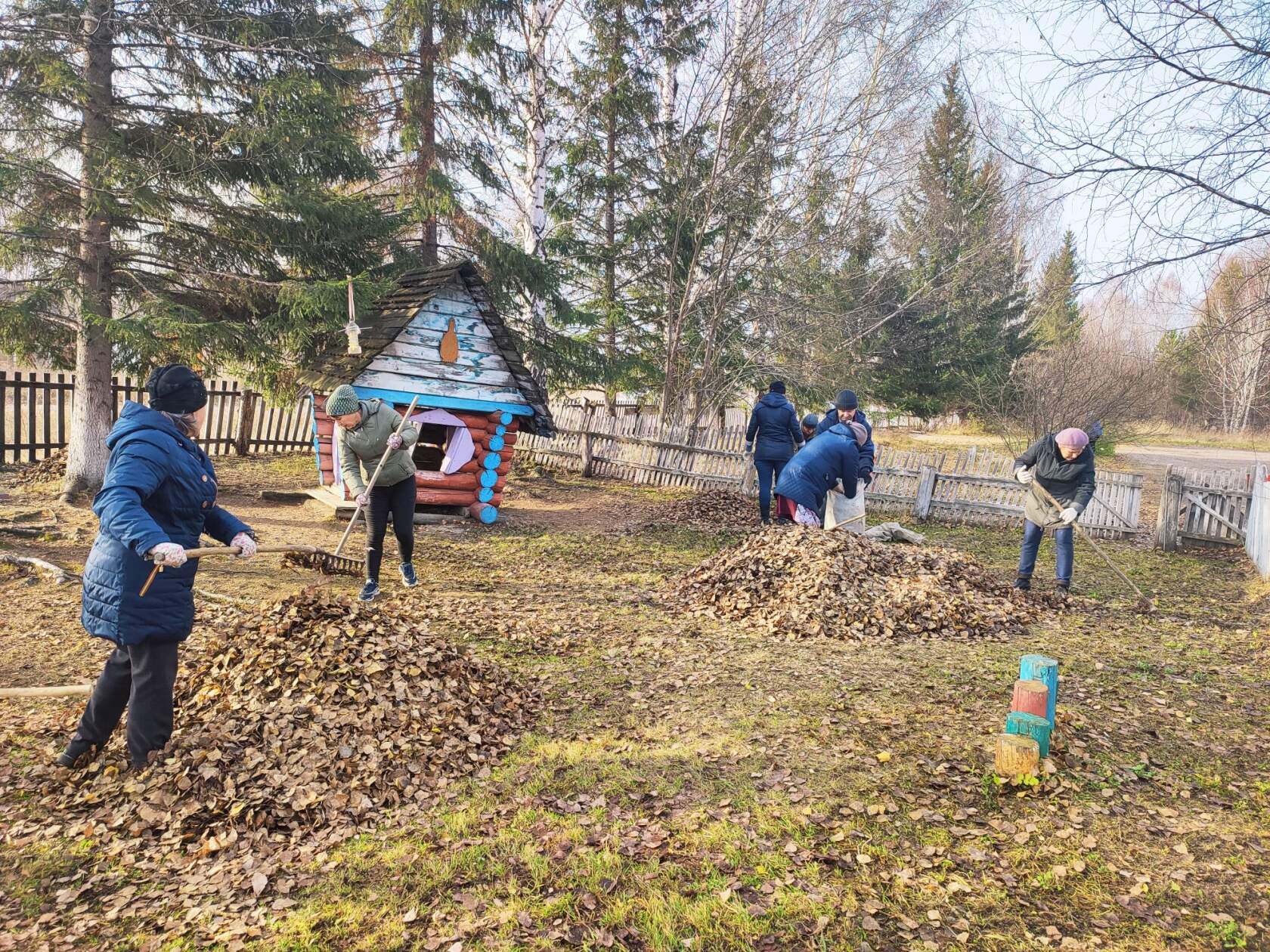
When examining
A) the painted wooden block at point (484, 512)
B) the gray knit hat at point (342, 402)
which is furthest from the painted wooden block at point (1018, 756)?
the painted wooden block at point (484, 512)

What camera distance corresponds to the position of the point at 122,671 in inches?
132

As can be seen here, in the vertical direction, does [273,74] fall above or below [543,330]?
above

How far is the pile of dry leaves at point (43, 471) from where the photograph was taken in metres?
10.7

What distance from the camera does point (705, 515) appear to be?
39.1 ft

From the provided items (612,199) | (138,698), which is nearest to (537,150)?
(612,199)

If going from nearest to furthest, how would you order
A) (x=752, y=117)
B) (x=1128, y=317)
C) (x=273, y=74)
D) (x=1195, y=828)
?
(x=1195, y=828) → (x=1128, y=317) → (x=273, y=74) → (x=752, y=117)

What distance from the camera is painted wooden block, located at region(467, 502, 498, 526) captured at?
10.3 m

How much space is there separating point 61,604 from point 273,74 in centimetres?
750

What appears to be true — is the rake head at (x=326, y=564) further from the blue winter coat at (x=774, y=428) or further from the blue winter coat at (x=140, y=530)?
the blue winter coat at (x=774, y=428)

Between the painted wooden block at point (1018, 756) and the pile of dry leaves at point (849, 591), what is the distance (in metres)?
2.53

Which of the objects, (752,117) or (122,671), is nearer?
(122,671)

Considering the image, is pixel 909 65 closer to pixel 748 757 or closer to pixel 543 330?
pixel 543 330

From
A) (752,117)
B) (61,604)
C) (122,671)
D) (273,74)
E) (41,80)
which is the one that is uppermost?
(752,117)

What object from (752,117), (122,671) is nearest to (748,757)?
(122,671)
